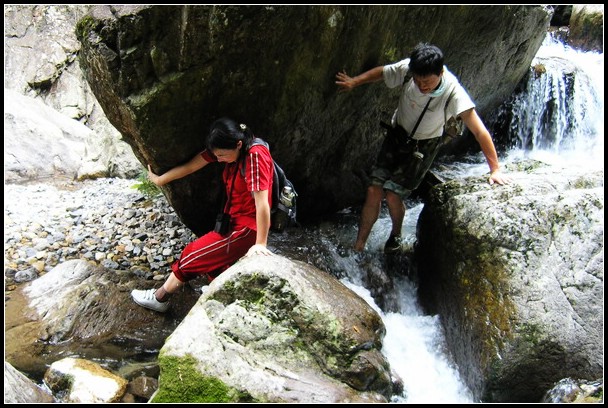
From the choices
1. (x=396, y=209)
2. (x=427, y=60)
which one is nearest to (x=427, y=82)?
(x=427, y=60)

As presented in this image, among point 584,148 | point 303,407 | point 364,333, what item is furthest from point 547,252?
point 584,148

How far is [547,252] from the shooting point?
196 inches

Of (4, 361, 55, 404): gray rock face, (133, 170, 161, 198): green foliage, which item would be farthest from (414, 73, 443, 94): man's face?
(133, 170, 161, 198): green foliage

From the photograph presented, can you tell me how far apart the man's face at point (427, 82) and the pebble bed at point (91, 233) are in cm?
384

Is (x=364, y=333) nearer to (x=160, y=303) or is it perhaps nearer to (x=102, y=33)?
(x=160, y=303)

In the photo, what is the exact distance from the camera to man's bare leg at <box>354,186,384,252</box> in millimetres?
6547

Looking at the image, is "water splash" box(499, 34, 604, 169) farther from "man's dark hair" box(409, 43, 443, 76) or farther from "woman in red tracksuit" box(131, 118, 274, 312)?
"woman in red tracksuit" box(131, 118, 274, 312)

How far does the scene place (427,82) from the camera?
5.16 metres

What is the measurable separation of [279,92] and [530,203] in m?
3.09

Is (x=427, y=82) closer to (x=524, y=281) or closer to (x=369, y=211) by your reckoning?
(x=369, y=211)

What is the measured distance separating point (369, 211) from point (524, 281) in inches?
91.3

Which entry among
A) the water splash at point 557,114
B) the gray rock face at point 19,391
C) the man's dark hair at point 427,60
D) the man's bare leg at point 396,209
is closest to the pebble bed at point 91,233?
the gray rock face at point 19,391

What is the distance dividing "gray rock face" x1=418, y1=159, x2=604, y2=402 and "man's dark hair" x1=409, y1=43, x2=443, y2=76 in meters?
1.49

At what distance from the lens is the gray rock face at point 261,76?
4.66m
